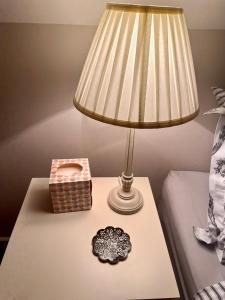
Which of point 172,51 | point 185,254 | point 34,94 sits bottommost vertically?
point 185,254

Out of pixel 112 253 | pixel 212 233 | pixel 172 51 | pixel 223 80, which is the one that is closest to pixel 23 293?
pixel 112 253

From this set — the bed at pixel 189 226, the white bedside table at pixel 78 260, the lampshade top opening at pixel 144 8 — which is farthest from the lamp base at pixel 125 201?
the lampshade top opening at pixel 144 8

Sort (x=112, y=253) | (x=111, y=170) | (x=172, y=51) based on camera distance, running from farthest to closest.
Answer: (x=111, y=170), (x=112, y=253), (x=172, y=51)

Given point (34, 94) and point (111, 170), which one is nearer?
point (34, 94)

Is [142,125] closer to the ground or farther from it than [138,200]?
→ farther from it

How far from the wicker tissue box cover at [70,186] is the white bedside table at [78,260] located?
3 centimetres

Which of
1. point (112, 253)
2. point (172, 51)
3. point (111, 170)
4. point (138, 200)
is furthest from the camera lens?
point (111, 170)

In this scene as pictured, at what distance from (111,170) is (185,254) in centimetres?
44

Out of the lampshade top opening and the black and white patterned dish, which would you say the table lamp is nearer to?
the lampshade top opening

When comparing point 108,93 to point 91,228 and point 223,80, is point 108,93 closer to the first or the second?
point 91,228

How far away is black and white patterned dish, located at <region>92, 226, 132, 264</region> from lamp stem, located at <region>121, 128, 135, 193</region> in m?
0.14

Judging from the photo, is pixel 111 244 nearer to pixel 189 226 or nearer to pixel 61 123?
pixel 189 226

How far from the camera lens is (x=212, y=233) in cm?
71

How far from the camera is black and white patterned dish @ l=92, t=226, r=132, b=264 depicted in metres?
0.66
